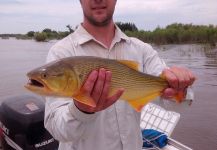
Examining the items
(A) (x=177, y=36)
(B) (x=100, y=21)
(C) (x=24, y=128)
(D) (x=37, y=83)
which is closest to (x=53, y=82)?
(D) (x=37, y=83)

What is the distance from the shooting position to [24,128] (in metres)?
4.62

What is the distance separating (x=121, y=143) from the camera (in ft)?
10.1

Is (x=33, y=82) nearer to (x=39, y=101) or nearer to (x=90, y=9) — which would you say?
(x=90, y=9)

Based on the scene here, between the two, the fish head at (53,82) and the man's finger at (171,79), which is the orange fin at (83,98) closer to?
the fish head at (53,82)

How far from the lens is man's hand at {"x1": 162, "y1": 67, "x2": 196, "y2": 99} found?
2.76 metres

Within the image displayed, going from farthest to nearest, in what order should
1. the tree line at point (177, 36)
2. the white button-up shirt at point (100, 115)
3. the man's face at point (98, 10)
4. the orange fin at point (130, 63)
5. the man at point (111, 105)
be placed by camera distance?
the tree line at point (177, 36), the man's face at point (98, 10), the white button-up shirt at point (100, 115), the man at point (111, 105), the orange fin at point (130, 63)

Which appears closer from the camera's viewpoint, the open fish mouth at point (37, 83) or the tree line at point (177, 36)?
the open fish mouth at point (37, 83)

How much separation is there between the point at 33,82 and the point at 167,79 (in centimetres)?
102

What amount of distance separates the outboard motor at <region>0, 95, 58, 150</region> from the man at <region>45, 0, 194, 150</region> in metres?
1.64

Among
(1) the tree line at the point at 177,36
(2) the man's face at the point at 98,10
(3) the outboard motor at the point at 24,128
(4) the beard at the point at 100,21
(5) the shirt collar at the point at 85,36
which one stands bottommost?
(1) the tree line at the point at 177,36

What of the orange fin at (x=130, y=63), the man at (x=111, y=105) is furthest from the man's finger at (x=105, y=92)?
the orange fin at (x=130, y=63)

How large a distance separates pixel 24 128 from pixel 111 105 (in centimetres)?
219

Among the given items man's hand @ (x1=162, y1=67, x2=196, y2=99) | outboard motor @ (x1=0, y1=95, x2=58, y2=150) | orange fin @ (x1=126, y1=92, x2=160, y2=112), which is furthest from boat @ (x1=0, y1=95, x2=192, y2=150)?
man's hand @ (x1=162, y1=67, x2=196, y2=99)

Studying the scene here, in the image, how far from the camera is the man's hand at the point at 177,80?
276 cm
